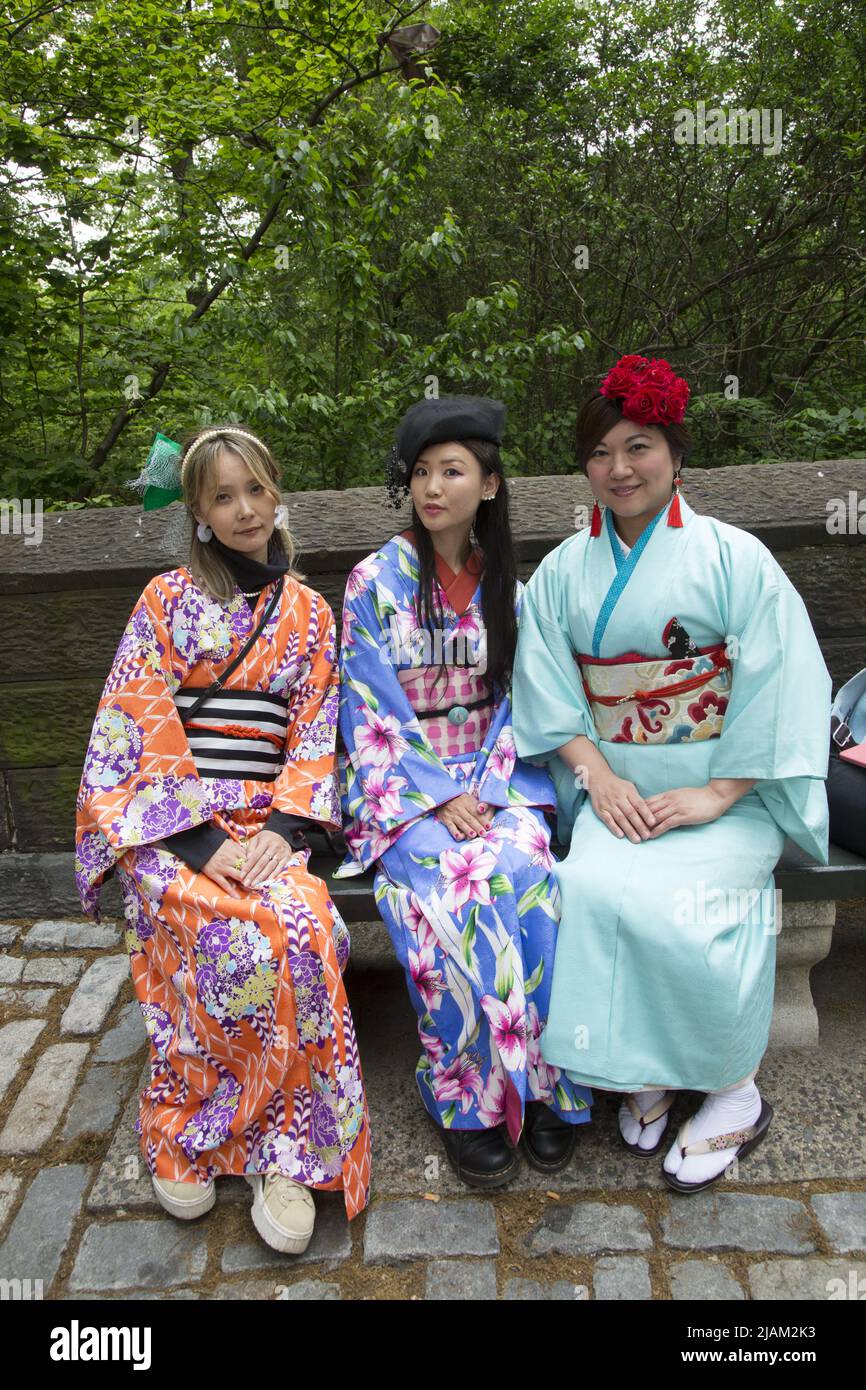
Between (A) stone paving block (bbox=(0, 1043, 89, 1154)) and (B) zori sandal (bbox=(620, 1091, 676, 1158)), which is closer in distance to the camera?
(B) zori sandal (bbox=(620, 1091, 676, 1158))

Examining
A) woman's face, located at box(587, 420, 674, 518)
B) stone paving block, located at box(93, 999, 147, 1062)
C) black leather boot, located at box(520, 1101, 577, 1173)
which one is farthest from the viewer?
stone paving block, located at box(93, 999, 147, 1062)

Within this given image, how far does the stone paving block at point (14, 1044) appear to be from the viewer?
8.95 feet

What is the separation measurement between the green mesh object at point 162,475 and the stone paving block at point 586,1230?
2054 millimetres

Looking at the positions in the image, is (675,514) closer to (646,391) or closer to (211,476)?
(646,391)

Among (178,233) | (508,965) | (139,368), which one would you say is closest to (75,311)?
(139,368)

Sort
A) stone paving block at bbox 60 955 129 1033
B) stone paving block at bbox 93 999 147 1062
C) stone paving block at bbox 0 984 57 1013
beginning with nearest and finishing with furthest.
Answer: stone paving block at bbox 93 999 147 1062, stone paving block at bbox 60 955 129 1033, stone paving block at bbox 0 984 57 1013

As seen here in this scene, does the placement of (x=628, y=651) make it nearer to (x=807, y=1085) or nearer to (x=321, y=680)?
(x=321, y=680)

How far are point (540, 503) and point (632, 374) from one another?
2.93 ft

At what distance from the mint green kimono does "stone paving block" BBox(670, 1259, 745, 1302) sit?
37cm

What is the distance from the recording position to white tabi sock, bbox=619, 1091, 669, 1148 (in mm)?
2320

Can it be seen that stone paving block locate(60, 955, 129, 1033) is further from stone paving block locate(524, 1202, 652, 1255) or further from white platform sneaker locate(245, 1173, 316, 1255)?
stone paving block locate(524, 1202, 652, 1255)

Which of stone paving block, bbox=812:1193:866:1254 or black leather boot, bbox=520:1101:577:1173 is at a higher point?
black leather boot, bbox=520:1101:577:1173

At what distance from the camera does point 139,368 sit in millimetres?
5137

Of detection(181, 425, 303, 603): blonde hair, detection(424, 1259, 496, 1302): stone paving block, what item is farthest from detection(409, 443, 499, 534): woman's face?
detection(424, 1259, 496, 1302): stone paving block
